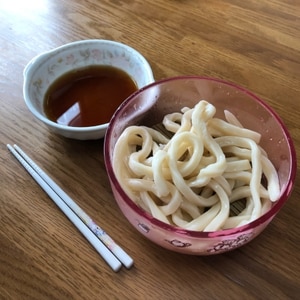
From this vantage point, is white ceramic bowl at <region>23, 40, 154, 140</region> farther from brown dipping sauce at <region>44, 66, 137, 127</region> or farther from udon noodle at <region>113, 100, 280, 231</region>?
udon noodle at <region>113, 100, 280, 231</region>

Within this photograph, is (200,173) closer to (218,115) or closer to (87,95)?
(218,115)

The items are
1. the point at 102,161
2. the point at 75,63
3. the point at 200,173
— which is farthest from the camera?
the point at 75,63

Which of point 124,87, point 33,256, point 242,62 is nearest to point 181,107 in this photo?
point 124,87

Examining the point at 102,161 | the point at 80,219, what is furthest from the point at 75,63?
the point at 80,219

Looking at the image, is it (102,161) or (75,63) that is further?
(75,63)

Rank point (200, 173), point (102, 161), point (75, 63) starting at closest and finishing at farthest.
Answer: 1. point (200, 173)
2. point (102, 161)
3. point (75, 63)

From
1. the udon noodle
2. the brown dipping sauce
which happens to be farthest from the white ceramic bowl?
the udon noodle
